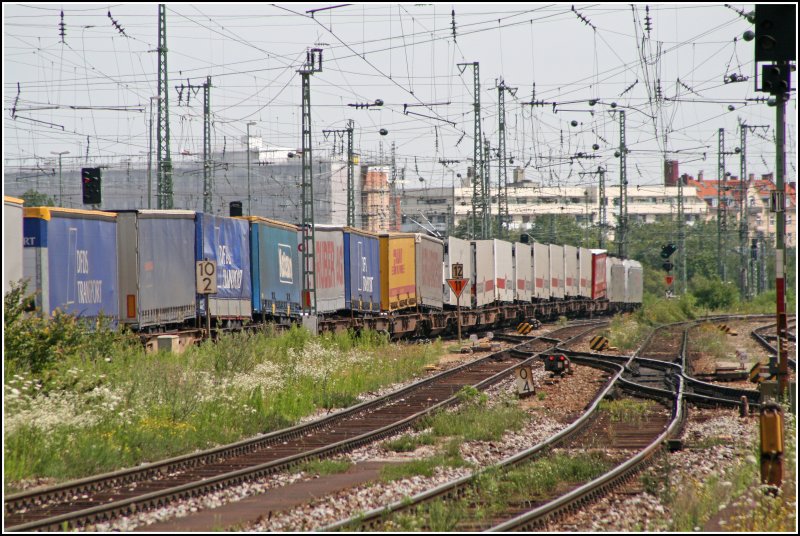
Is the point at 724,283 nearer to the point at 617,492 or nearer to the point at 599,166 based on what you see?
the point at 599,166

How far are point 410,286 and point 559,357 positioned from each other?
13768mm

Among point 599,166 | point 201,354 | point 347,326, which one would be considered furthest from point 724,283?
point 201,354

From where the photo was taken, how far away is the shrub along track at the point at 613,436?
9.34 meters

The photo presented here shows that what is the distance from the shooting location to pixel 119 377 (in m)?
16.2

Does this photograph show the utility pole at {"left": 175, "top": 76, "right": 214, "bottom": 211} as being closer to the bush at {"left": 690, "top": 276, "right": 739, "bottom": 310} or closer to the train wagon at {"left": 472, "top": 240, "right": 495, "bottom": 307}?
the train wagon at {"left": 472, "top": 240, "right": 495, "bottom": 307}

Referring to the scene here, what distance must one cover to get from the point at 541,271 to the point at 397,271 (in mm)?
17313

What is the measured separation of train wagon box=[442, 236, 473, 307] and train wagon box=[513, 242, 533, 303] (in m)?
5.78

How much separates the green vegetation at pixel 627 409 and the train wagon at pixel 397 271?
16.3 meters

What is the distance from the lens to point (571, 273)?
57.4 metres

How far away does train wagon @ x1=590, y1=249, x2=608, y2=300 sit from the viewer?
61.0m

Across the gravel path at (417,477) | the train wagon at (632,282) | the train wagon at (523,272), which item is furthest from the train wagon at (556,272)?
the gravel path at (417,477)

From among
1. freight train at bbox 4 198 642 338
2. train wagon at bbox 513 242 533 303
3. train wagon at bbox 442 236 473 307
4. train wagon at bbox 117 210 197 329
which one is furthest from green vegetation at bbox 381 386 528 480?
train wagon at bbox 513 242 533 303

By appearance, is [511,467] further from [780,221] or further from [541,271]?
[541,271]

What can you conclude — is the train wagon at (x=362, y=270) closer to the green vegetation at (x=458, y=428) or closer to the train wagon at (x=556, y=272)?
the green vegetation at (x=458, y=428)
